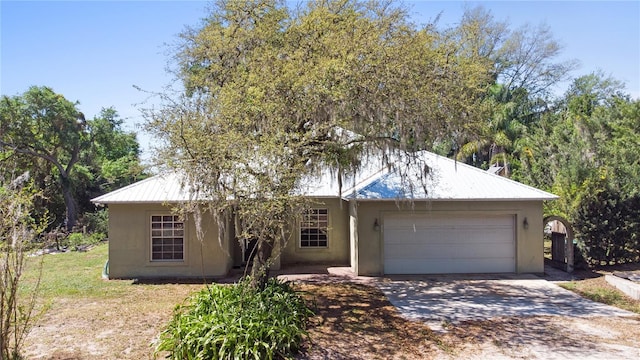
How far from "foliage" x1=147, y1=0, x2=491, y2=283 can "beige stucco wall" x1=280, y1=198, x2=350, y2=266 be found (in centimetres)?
415

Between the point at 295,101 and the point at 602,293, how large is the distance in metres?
9.37

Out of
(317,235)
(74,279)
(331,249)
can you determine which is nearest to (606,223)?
(331,249)

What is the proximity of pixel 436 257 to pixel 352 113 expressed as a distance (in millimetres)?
6600

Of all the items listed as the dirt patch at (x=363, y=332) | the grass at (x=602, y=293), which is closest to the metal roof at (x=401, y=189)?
the grass at (x=602, y=293)

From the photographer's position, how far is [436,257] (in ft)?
46.2

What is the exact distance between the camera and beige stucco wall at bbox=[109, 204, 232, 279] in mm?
13500

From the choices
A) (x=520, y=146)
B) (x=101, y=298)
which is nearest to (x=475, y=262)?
(x=101, y=298)

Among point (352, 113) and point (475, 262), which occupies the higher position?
point (352, 113)

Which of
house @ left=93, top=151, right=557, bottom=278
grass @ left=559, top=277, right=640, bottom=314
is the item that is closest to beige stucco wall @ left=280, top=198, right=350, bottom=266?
house @ left=93, top=151, right=557, bottom=278

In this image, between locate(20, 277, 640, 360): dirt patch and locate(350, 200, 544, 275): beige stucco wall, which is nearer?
locate(20, 277, 640, 360): dirt patch

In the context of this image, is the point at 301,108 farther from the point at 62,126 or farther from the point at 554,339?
the point at 62,126

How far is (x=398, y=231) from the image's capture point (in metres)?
14.0

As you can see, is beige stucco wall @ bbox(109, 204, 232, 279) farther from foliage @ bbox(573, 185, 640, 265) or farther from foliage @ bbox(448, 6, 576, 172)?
foliage @ bbox(448, 6, 576, 172)

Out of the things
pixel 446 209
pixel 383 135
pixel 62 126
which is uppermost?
pixel 62 126
